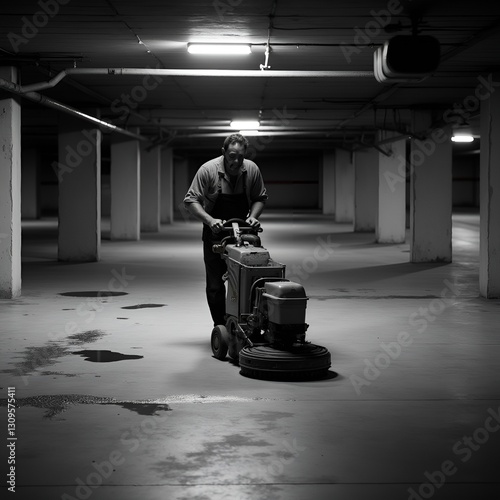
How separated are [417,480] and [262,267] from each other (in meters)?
2.42

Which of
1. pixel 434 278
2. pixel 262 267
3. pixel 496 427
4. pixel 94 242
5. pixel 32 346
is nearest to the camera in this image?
pixel 496 427

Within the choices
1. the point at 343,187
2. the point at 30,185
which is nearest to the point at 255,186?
the point at 343,187

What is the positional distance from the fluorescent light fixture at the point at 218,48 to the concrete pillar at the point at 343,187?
71.8 feet

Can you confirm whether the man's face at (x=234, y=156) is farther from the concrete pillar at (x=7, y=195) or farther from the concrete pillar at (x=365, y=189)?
the concrete pillar at (x=365, y=189)

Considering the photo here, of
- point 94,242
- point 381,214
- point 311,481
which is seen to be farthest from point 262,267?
point 381,214

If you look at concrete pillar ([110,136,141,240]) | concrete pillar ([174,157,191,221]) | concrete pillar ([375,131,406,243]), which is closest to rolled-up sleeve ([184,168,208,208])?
concrete pillar ([375,131,406,243])

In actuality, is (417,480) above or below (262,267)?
below

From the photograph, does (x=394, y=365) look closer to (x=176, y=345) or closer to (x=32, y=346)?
(x=176, y=345)

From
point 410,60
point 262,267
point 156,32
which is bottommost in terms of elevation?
point 262,267

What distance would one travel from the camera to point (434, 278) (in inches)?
486

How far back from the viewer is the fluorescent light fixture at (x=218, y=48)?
359 inches

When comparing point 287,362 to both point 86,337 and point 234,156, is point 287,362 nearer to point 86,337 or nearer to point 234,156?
point 234,156

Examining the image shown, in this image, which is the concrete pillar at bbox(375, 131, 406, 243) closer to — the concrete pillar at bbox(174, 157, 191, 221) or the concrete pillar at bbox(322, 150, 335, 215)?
the concrete pillar at bbox(322, 150, 335, 215)

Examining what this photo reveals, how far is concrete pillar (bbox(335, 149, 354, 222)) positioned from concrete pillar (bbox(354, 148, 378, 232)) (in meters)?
6.14
